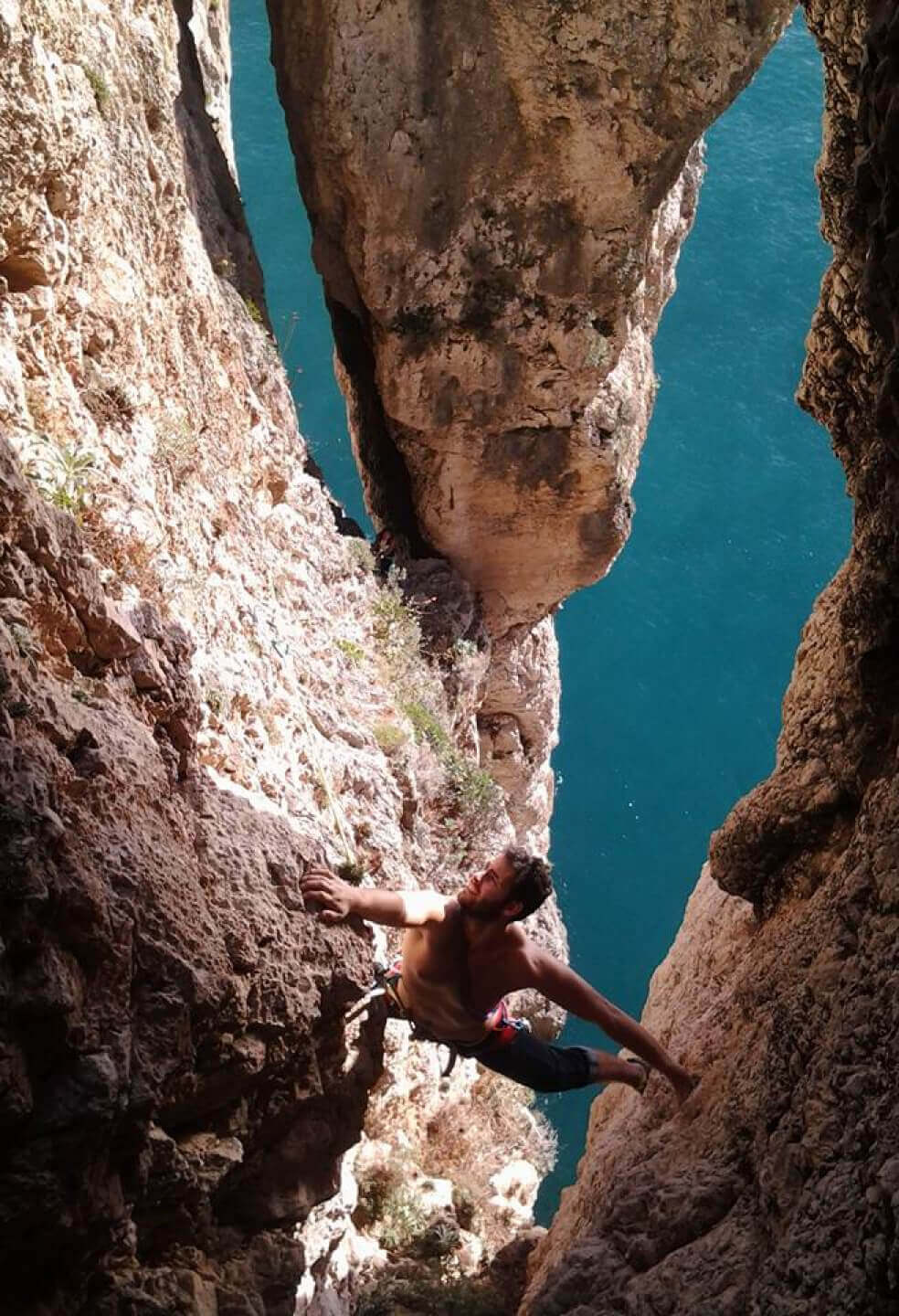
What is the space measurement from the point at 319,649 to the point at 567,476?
451 cm

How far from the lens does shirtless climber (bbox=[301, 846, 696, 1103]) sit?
395 cm

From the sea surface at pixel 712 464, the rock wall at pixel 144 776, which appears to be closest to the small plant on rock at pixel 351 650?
the rock wall at pixel 144 776

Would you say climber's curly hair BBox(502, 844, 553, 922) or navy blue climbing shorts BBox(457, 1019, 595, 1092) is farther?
navy blue climbing shorts BBox(457, 1019, 595, 1092)

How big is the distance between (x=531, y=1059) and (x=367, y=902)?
109 cm

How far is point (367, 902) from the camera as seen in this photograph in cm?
393

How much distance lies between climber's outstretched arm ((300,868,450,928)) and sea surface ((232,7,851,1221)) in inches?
977

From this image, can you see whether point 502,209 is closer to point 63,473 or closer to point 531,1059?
point 63,473

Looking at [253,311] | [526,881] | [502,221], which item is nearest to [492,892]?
[526,881]

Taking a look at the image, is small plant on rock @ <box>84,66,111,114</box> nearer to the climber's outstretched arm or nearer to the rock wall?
the rock wall

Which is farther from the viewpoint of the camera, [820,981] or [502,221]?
[502,221]

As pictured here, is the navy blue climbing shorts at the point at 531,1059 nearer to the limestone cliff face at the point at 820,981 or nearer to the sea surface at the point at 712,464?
the limestone cliff face at the point at 820,981

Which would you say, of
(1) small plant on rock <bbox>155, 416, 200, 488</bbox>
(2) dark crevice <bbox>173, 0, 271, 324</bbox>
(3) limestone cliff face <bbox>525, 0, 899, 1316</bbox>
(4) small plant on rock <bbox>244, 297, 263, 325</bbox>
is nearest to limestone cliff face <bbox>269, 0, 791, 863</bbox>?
(2) dark crevice <bbox>173, 0, 271, 324</bbox>

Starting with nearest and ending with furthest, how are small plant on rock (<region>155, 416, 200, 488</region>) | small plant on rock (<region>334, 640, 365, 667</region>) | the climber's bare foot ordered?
the climber's bare foot → small plant on rock (<region>155, 416, 200, 488</region>) → small plant on rock (<region>334, 640, 365, 667</region>)

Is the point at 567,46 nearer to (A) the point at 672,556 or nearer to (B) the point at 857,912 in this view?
(B) the point at 857,912
